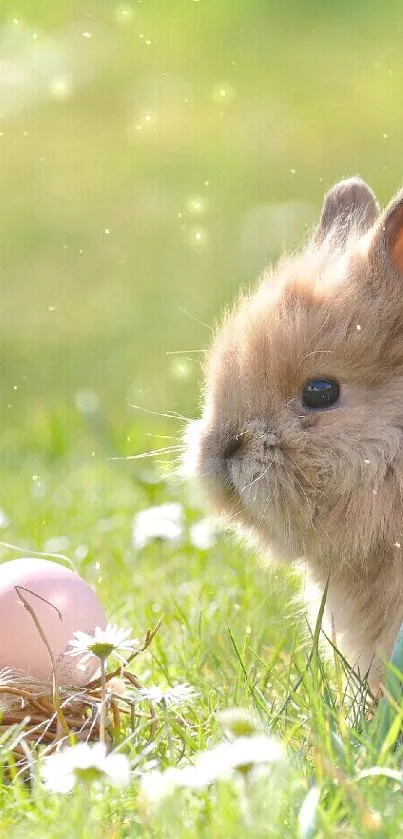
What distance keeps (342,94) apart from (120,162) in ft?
6.28

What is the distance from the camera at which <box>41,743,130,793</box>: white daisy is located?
1758 mm

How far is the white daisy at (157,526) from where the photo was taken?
134 inches

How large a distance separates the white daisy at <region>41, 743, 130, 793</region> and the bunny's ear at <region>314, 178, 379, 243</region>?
1.51m

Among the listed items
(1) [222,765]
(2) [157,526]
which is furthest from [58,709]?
(2) [157,526]

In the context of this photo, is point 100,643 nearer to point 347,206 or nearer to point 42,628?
point 42,628

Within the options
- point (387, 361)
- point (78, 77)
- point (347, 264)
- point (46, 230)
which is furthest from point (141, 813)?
point (78, 77)

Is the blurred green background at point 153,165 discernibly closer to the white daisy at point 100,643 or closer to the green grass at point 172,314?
the green grass at point 172,314

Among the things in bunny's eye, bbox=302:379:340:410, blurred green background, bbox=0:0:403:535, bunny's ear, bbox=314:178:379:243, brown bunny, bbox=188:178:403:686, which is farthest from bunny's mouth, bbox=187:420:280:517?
blurred green background, bbox=0:0:403:535

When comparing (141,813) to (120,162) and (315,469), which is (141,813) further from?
(120,162)

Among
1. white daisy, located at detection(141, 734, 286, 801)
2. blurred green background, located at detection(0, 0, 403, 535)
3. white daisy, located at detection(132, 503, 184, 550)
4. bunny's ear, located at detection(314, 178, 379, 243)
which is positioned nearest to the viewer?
white daisy, located at detection(141, 734, 286, 801)

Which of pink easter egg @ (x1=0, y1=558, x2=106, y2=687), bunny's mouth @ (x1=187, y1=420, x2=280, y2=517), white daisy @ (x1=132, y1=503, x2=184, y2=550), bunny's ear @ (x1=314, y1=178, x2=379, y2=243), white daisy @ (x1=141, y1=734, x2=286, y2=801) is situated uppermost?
bunny's ear @ (x1=314, y1=178, x2=379, y2=243)

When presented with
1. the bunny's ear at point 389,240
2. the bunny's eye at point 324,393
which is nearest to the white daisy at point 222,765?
the bunny's eye at point 324,393

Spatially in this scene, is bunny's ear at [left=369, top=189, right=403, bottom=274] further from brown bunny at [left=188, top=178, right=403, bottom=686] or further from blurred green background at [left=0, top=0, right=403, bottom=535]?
blurred green background at [left=0, top=0, right=403, bottom=535]

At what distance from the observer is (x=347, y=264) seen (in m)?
2.66
